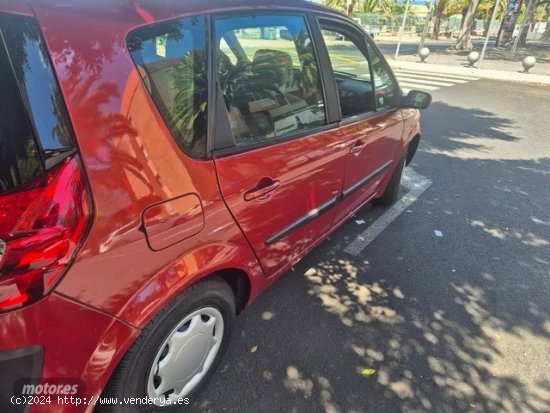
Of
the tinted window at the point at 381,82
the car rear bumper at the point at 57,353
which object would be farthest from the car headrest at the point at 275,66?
the car rear bumper at the point at 57,353

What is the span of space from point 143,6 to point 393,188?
3.11m

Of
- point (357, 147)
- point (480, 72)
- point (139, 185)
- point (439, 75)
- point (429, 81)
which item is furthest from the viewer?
point (480, 72)

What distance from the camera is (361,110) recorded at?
2.90m

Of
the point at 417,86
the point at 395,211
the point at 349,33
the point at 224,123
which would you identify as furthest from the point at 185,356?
the point at 417,86

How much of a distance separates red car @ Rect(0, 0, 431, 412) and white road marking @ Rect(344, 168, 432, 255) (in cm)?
131

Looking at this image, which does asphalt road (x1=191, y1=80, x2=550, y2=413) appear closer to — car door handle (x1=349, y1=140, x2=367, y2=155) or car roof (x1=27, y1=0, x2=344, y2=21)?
car door handle (x1=349, y1=140, x2=367, y2=155)

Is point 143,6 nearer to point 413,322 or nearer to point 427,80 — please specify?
point 413,322

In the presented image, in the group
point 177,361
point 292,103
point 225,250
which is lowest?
point 177,361

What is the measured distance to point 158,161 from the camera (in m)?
1.43

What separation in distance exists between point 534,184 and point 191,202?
16.3ft

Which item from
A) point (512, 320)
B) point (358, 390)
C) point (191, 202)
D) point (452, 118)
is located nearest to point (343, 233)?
point (512, 320)

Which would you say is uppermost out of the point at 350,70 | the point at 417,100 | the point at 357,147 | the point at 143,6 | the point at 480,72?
the point at 143,6

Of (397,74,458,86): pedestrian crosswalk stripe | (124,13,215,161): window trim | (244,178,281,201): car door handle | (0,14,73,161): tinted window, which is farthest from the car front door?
(397,74,458,86): pedestrian crosswalk stripe

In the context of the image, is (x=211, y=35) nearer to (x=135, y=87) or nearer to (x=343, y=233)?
(x=135, y=87)
